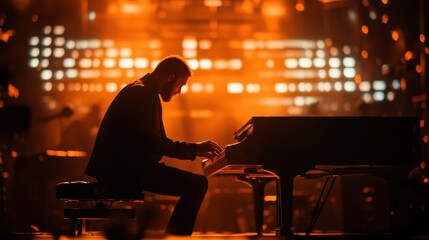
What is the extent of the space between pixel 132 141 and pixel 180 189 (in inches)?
16.7

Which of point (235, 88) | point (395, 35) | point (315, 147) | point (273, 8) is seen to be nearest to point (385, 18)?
point (395, 35)

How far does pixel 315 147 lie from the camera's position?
15.1ft

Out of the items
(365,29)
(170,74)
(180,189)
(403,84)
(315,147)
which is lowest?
(180,189)

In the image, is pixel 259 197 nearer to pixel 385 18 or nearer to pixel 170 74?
pixel 170 74

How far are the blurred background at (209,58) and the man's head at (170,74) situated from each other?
411 centimetres

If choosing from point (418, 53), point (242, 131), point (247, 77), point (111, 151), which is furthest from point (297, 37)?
point (111, 151)

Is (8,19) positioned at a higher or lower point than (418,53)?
higher

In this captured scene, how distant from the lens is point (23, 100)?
8.97 m

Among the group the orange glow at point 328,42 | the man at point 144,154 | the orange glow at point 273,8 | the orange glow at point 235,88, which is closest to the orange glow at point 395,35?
the orange glow at point 328,42

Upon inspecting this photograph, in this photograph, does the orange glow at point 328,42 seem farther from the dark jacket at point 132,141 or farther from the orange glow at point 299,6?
the dark jacket at point 132,141

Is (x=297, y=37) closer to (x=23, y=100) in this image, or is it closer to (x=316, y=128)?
(x=23, y=100)

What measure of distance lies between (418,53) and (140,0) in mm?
3691

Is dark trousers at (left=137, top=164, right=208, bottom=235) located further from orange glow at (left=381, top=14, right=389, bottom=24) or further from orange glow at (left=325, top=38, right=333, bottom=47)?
orange glow at (left=325, top=38, right=333, bottom=47)

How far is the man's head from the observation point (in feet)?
15.3
